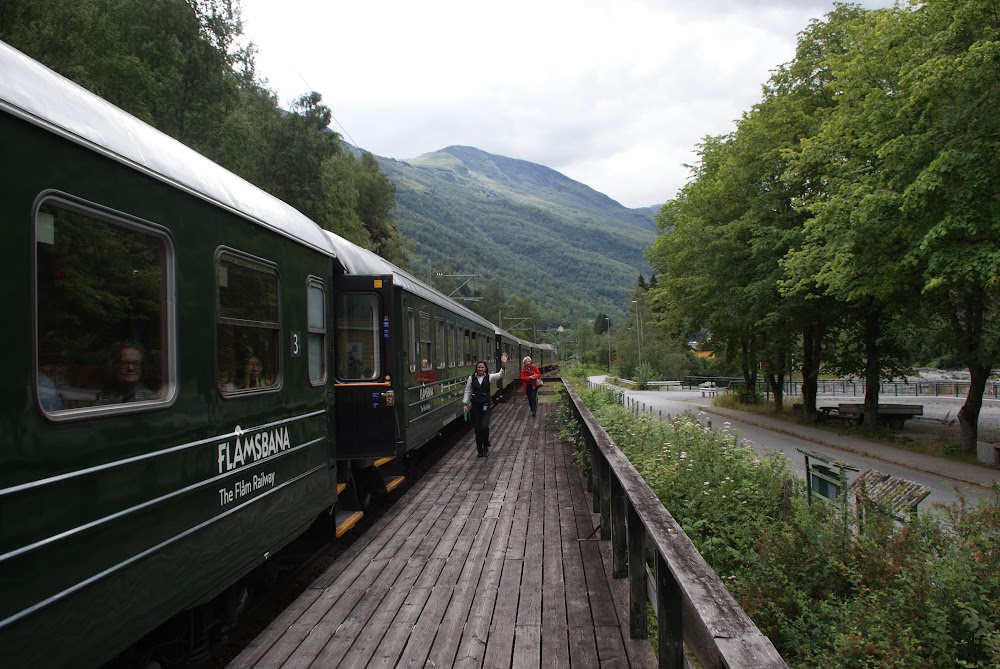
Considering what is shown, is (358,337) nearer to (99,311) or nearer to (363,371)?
(363,371)

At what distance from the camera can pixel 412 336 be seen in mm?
9891

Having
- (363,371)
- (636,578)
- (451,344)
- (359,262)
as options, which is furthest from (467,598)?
(451,344)

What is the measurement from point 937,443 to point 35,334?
2265 cm

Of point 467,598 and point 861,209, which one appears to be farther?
point 861,209

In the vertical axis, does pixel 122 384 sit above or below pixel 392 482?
above

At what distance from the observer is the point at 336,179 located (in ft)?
147

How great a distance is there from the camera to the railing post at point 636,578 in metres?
4.17

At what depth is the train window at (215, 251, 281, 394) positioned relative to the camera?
4.32 metres

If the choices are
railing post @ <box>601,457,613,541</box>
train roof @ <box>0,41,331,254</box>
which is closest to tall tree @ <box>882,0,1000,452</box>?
railing post @ <box>601,457,613,541</box>

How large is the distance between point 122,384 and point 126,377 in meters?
0.04

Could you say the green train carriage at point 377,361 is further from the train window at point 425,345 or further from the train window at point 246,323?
the train window at point 246,323

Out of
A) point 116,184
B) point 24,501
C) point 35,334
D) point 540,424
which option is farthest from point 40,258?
point 540,424

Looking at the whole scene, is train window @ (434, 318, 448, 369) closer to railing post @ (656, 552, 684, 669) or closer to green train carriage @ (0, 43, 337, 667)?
green train carriage @ (0, 43, 337, 667)

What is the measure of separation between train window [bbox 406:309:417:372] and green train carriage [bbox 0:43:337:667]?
4.43m
